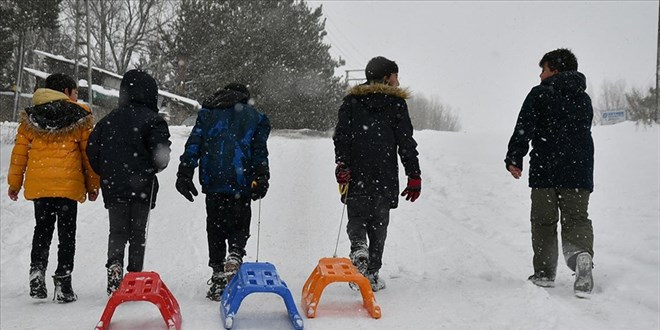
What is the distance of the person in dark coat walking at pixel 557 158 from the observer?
4949 millimetres

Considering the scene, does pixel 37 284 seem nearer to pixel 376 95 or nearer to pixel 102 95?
pixel 376 95

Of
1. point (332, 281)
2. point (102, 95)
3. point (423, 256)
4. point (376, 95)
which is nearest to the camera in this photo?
point (332, 281)

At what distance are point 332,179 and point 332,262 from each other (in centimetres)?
773

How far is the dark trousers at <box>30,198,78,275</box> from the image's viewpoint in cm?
492

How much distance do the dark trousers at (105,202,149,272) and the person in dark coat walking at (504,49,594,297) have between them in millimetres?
3150

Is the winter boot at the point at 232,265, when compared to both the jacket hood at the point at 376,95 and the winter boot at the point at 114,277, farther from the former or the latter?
the jacket hood at the point at 376,95

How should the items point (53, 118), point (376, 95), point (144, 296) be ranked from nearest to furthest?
point (144, 296), point (53, 118), point (376, 95)

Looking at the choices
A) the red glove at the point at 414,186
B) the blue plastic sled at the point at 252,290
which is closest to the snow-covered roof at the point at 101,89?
the red glove at the point at 414,186

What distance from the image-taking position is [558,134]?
16.6 feet

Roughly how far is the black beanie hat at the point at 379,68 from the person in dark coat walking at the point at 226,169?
1.07 metres

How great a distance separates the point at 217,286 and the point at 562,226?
2.93m

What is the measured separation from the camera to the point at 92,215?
856cm

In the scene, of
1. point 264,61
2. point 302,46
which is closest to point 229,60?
point 264,61

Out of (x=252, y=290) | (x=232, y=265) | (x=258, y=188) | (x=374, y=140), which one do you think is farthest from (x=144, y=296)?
(x=374, y=140)
